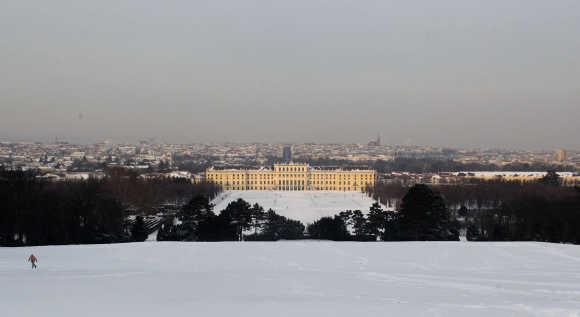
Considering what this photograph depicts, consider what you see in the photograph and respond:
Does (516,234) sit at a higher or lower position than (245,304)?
lower

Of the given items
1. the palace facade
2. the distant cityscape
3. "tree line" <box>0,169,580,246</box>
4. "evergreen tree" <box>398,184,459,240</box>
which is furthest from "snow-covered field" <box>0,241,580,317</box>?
the palace facade

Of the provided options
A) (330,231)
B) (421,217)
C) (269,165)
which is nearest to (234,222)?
(330,231)

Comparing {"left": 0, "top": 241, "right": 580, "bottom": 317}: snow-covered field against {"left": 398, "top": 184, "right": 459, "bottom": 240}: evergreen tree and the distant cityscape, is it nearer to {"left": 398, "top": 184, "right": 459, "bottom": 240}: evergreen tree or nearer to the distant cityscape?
{"left": 398, "top": 184, "right": 459, "bottom": 240}: evergreen tree

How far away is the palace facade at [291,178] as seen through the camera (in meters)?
76.1

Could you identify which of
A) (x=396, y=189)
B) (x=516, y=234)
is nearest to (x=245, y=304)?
(x=516, y=234)

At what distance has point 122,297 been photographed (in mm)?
8500

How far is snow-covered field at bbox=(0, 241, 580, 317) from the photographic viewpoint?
7.77 meters

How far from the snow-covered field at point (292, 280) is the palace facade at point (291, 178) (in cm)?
5960

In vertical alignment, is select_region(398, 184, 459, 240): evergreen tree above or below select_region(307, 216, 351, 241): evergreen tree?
above

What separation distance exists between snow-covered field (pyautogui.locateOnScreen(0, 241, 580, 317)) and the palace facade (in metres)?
59.6

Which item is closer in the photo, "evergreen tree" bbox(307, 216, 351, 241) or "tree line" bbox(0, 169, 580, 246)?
"tree line" bbox(0, 169, 580, 246)

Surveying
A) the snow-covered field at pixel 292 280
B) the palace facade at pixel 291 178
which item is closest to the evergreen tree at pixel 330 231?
the snow-covered field at pixel 292 280

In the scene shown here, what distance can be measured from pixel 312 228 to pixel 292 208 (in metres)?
17.9

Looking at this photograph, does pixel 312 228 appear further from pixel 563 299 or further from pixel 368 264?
pixel 563 299
